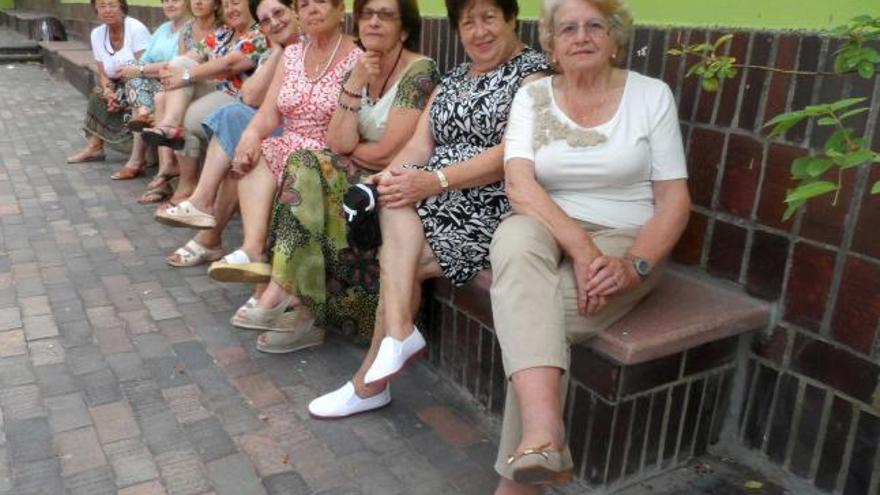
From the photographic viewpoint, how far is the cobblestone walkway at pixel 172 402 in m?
2.43

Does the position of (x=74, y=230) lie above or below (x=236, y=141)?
below

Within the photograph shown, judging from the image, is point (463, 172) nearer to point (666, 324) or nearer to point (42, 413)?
point (666, 324)

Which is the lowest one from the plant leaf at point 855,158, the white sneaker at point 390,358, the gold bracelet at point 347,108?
the white sneaker at point 390,358

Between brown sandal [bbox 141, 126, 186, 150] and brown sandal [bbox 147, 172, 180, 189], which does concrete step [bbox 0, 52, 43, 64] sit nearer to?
brown sandal [bbox 147, 172, 180, 189]

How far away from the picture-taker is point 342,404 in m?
2.77

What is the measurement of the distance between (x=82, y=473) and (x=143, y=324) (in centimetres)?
114

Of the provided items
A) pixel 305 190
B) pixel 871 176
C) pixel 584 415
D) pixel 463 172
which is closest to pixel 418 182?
pixel 463 172

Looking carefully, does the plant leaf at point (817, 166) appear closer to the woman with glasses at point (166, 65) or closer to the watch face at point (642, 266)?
the watch face at point (642, 266)

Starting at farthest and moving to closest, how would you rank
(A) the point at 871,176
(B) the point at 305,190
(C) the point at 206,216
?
(C) the point at 206,216 → (B) the point at 305,190 → (A) the point at 871,176

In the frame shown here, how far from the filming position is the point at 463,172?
2744 mm

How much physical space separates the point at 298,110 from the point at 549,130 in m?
1.48

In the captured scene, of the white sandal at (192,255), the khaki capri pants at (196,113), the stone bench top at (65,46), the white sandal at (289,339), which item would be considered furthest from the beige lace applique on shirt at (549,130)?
the stone bench top at (65,46)

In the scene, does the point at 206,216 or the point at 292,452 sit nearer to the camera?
the point at 292,452

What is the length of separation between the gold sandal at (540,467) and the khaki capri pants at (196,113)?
3.43 m
